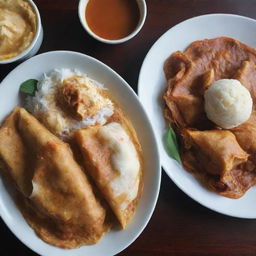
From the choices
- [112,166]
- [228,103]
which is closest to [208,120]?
[228,103]

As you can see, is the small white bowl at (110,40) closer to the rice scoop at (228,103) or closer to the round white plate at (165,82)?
the round white plate at (165,82)

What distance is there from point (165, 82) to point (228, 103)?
0.39 metres

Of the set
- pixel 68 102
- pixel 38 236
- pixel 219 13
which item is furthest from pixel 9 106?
pixel 219 13

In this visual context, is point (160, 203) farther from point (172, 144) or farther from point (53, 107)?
point (53, 107)

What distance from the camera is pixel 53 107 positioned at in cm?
174

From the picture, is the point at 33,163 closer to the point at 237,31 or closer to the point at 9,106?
the point at 9,106

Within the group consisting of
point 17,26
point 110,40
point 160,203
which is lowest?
point 160,203

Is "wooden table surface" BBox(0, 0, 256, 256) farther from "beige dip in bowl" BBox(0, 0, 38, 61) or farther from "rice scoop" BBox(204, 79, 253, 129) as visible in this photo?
"rice scoop" BBox(204, 79, 253, 129)

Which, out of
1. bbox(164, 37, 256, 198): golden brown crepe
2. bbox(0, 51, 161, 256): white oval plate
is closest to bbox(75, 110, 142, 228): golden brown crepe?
bbox(0, 51, 161, 256): white oval plate

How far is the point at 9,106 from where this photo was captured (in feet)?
5.54

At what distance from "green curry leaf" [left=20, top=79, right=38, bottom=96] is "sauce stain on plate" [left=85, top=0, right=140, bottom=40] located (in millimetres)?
466

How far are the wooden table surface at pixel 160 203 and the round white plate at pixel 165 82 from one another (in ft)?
0.32

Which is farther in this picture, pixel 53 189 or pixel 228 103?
pixel 228 103

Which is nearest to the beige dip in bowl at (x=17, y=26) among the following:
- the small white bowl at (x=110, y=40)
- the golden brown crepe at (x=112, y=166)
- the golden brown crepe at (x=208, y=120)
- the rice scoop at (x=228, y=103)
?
the small white bowl at (x=110, y=40)
